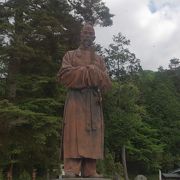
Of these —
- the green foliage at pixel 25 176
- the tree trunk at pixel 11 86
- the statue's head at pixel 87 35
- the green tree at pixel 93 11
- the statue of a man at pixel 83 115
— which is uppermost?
the green tree at pixel 93 11

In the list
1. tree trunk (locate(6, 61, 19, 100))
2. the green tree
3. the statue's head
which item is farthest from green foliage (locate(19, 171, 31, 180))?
the statue's head

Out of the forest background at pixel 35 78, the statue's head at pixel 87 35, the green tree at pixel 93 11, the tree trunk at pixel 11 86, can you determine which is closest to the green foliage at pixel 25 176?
the forest background at pixel 35 78

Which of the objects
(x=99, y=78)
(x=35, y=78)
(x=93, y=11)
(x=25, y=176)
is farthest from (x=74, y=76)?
(x=93, y=11)

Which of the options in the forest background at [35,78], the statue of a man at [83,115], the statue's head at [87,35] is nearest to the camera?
the statue of a man at [83,115]

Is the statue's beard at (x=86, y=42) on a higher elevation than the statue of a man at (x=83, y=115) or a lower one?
higher

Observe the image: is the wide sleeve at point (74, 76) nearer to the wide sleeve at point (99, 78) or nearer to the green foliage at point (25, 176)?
the wide sleeve at point (99, 78)

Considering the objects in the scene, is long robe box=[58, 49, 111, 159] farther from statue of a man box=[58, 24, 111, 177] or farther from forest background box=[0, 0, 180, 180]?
forest background box=[0, 0, 180, 180]

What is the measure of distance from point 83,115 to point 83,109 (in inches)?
4.5

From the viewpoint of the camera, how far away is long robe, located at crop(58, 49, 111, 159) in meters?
9.10

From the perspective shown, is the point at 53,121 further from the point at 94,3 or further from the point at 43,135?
the point at 94,3

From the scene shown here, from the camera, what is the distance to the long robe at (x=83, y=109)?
9102 millimetres

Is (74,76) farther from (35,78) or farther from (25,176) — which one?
(35,78)

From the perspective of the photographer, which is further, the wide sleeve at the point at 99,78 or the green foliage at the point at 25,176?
the green foliage at the point at 25,176

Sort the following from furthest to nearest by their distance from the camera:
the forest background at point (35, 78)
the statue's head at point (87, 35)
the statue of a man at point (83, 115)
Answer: the forest background at point (35, 78), the statue's head at point (87, 35), the statue of a man at point (83, 115)
